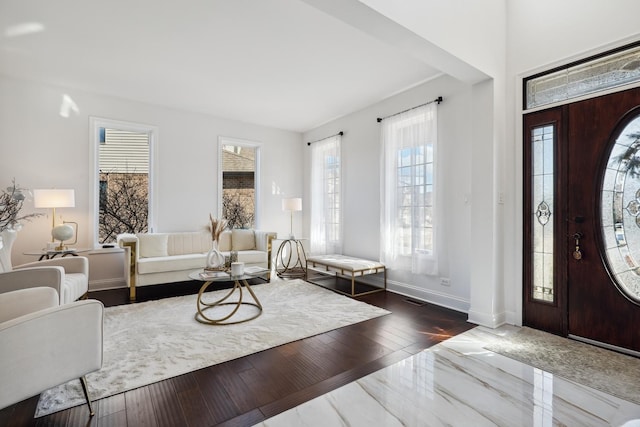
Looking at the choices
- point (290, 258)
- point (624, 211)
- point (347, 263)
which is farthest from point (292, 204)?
point (624, 211)

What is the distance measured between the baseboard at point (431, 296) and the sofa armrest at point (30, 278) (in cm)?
387

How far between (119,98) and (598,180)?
614 centimetres

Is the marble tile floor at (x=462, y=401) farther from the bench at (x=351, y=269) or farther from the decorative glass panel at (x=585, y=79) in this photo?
the decorative glass panel at (x=585, y=79)

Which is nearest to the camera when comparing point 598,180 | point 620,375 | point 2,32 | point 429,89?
point 620,375

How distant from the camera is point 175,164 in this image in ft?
17.2

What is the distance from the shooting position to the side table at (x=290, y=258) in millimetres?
5926

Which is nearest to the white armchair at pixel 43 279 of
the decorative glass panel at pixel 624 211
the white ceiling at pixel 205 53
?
the white ceiling at pixel 205 53

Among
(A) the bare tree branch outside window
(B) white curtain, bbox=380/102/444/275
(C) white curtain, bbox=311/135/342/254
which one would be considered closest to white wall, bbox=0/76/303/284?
(A) the bare tree branch outside window

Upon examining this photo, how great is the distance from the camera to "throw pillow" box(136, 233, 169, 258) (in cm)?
460

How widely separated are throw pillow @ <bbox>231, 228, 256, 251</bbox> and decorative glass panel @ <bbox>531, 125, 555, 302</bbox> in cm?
425

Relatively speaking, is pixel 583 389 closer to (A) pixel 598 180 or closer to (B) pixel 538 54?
(A) pixel 598 180

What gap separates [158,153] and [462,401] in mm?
5262

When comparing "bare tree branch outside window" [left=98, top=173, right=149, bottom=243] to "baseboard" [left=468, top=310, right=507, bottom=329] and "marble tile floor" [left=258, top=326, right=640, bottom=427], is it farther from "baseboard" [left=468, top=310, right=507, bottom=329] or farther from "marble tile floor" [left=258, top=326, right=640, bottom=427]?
"baseboard" [left=468, top=310, right=507, bottom=329]

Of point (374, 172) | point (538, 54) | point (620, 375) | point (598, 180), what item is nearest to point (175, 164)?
point (374, 172)
